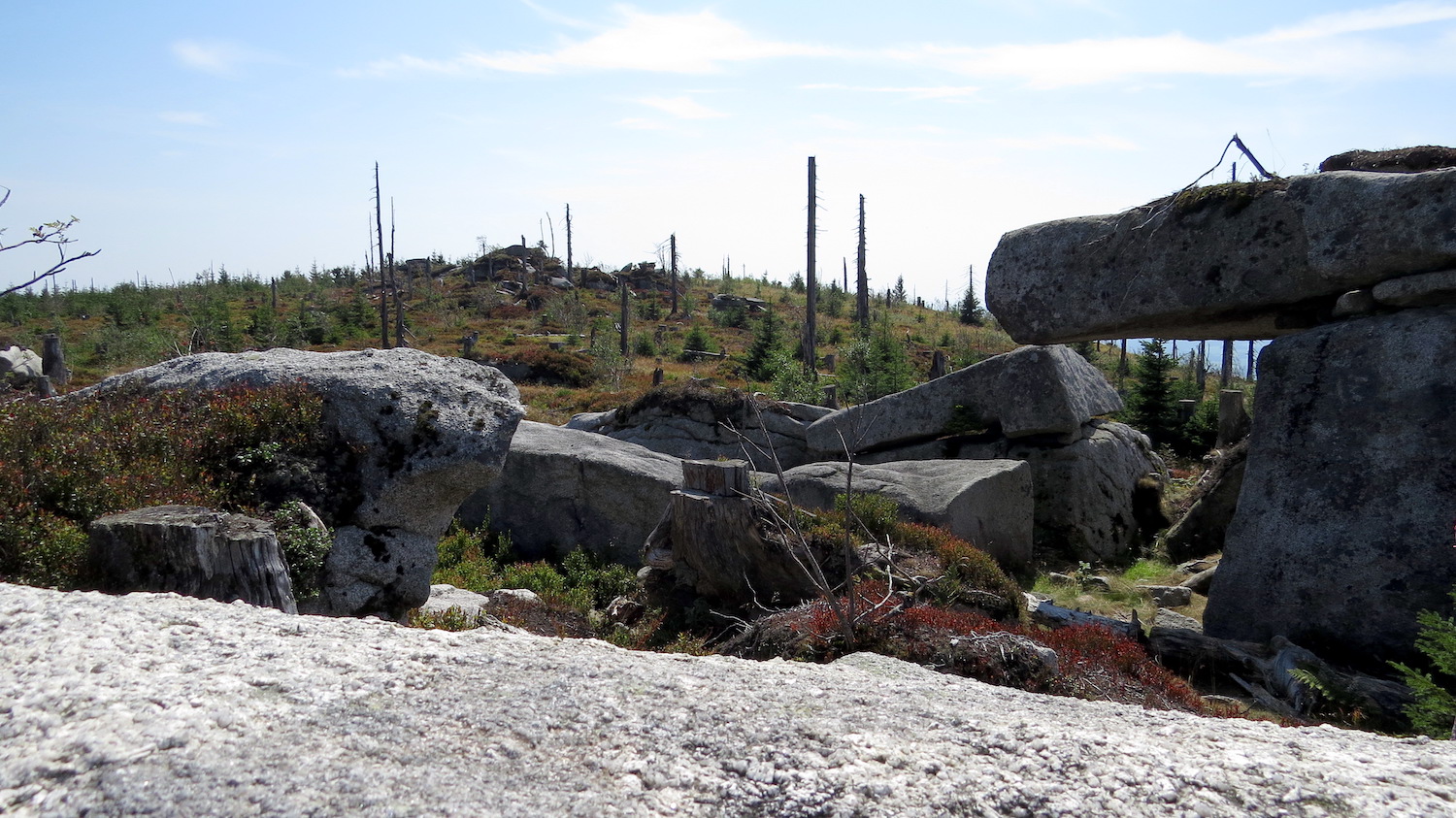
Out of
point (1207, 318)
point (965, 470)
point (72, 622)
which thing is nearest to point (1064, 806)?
point (72, 622)

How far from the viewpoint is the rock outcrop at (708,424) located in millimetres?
15594

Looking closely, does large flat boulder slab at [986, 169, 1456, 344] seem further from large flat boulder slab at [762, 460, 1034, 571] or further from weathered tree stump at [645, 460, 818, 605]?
weathered tree stump at [645, 460, 818, 605]

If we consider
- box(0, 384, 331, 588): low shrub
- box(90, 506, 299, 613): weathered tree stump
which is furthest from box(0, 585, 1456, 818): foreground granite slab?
box(0, 384, 331, 588): low shrub

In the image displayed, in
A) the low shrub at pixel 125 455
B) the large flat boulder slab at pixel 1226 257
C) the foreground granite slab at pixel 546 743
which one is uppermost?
the large flat boulder slab at pixel 1226 257

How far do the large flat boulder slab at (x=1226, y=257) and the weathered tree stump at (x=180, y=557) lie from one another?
753 centimetres

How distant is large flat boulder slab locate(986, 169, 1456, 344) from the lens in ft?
24.9

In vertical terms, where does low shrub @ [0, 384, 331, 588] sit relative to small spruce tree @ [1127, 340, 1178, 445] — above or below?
above

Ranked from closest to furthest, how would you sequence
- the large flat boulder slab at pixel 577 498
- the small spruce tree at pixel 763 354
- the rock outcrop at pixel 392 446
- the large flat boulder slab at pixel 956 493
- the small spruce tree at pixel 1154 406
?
the rock outcrop at pixel 392 446, the large flat boulder slab at pixel 956 493, the large flat boulder slab at pixel 577 498, the small spruce tree at pixel 1154 406, the small spruce tree at pixel 763 354

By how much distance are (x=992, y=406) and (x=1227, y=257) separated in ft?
17.3

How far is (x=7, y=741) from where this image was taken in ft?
8.59

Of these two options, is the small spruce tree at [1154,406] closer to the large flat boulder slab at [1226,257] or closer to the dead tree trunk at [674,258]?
the large flat boulder slab at [1226,257]

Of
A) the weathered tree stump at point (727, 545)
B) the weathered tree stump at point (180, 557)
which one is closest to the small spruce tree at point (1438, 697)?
the weathered tree stump at point (727, 545)

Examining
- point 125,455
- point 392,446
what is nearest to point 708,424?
point 392,446

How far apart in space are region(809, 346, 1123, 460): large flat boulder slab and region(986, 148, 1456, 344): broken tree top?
331 centimetres
